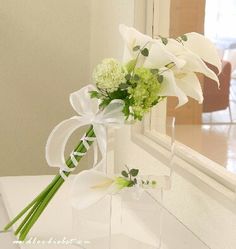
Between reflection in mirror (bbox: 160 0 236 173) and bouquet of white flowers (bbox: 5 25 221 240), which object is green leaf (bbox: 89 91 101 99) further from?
reflection in mirror (bbox: 160 0 236 173)

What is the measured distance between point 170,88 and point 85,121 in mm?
197

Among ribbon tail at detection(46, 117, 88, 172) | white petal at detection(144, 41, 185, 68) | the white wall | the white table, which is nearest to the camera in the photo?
white petal at detection(144, 41, 185, 68)

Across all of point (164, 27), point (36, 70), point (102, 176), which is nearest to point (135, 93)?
point (102, 176)

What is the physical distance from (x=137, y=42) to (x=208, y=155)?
396mm

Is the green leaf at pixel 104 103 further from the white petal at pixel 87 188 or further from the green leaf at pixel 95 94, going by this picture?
the white petal at pixel 87 188

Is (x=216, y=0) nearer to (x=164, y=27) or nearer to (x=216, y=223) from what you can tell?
(x=164, y=27)

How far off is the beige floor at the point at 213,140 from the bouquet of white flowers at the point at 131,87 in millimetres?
226

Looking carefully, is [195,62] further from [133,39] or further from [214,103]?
[214,103]

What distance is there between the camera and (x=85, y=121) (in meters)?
1.09

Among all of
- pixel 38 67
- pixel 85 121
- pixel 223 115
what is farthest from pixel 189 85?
Answer: pixel 38 67

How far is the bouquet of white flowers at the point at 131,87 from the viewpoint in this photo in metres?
1.00

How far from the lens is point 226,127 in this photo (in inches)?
53.1

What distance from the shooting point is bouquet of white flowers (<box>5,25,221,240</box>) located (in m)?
1.00

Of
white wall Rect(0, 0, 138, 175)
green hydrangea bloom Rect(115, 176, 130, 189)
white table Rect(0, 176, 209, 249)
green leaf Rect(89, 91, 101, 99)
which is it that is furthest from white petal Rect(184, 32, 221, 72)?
white wall Rect(0, 0, 138, 175)
